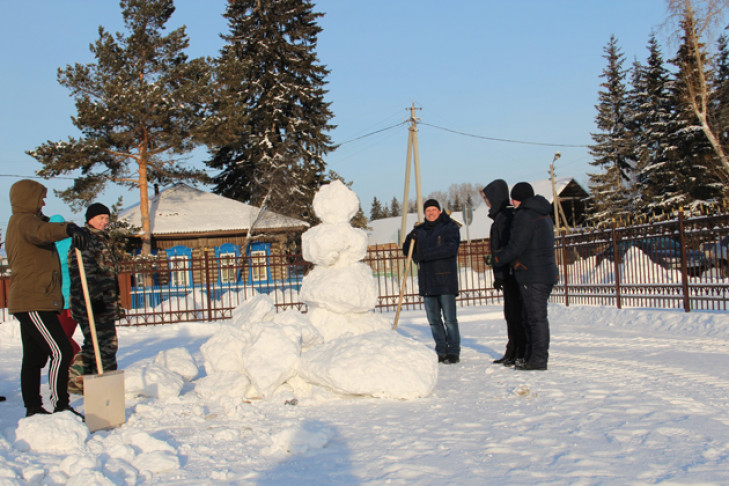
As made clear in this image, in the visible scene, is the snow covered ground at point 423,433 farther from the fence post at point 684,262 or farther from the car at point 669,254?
the car at point 669,254

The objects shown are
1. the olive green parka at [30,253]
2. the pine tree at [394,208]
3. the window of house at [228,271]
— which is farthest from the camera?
the pine tree at [394,208]

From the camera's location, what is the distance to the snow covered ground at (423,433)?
116 inches

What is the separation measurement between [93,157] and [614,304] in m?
18.7

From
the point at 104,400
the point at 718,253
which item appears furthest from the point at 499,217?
the point at 718,253

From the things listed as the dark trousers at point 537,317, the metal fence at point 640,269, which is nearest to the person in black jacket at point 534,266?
the dark trousers at point 537,317

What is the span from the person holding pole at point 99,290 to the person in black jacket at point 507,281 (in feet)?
12.5

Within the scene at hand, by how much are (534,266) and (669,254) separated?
5935 millimetres

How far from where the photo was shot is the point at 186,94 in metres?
21.2

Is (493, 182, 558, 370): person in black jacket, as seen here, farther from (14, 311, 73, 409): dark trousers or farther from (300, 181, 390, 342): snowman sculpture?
(14, 311, 73, 409): dark trousers

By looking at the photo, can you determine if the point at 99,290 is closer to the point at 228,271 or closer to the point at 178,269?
the point at 178,269

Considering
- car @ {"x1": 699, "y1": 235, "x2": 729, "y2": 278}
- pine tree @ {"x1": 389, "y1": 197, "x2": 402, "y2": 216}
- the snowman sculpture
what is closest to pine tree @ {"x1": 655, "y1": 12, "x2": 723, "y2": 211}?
car @ {"x1": 699, "y1": 235, "x2": 729, "y2": 278}

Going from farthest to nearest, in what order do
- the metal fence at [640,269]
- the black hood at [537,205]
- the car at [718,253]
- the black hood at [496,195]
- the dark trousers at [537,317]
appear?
the metal fence at [640,269], the car at [718,253], the black hood at [496,195], the black hood at [537,205], the dark trousers at [537,317]

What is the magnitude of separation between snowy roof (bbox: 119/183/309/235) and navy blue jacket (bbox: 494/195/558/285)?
19360 millimetres

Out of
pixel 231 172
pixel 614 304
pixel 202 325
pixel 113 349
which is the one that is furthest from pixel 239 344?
pixel 231 172
